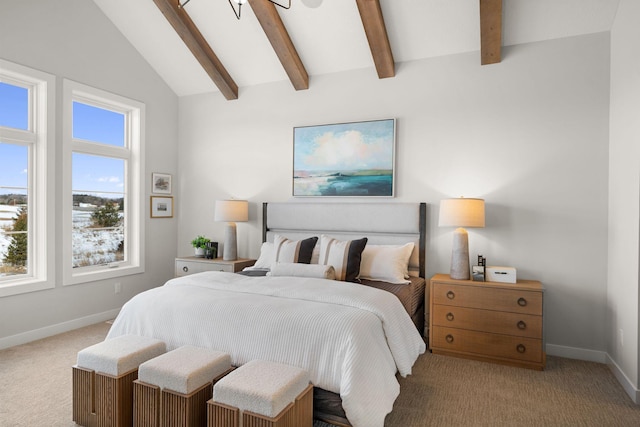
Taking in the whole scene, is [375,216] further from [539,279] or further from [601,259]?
[601,259]

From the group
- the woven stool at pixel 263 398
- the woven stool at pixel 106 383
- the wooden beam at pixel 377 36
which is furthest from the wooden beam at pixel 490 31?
the woven stool at pixel 106 383

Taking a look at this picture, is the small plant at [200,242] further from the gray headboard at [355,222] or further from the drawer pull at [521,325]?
the drawer pull at [521,325]

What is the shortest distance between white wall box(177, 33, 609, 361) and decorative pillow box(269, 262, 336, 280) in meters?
1.20

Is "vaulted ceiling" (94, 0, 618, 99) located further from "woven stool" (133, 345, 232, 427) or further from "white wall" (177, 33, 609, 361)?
"woven stool" (133, 345, 232, 427)

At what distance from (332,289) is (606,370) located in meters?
2.35

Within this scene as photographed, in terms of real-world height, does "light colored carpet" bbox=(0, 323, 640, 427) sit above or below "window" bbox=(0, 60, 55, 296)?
below

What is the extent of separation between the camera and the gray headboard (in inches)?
155

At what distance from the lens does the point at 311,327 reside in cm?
226

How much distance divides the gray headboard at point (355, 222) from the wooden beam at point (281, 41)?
1404mm

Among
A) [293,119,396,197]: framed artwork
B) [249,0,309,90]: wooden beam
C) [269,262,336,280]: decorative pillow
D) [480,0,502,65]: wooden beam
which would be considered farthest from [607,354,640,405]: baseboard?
[249,0,309,90]: wooden beam

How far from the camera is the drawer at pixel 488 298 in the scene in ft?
10.4

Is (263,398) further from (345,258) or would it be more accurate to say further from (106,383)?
(345,258)

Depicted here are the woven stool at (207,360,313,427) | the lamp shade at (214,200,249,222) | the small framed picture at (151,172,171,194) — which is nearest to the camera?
the woven stool at (207,360,313,427)

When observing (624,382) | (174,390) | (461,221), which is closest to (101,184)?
(174,390)
